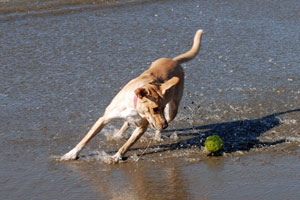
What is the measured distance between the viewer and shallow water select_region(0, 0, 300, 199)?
235 inches

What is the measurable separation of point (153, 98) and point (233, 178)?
1194 millimetres

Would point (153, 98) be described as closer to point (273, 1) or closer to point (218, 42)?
point (218, 42)

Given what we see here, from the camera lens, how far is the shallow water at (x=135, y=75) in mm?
5965

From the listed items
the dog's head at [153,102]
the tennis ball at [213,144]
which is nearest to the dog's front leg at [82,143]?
the dog's head at [153,102]

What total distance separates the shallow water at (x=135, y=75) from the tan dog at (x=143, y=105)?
0.65ft

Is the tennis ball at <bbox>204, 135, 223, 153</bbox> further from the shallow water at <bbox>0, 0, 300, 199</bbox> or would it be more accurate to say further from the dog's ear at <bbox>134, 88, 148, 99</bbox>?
the dog's ear at <bbox>134, 88, 148, 99</bbox>

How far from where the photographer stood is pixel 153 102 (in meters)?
6.17

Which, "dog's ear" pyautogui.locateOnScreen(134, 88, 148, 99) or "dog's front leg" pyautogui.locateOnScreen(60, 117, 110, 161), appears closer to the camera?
"dog's ear" pyautogui.locateOnScreen(134, 88, 148, 99)

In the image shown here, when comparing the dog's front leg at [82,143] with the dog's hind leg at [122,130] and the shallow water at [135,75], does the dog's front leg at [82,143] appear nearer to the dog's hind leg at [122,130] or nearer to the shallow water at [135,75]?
the shallow water at [135,75]

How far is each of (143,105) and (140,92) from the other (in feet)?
0.71

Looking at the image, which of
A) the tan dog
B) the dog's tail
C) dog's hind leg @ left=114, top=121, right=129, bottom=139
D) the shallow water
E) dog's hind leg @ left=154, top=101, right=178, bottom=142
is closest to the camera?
the shallow water

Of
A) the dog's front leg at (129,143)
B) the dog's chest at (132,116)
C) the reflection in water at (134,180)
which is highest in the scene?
the dog's chest at (132,116)

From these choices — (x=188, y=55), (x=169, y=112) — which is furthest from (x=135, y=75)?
(x=169, y=112)

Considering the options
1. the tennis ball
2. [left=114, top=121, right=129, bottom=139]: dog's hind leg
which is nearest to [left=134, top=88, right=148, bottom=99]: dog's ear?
the tennis ball
